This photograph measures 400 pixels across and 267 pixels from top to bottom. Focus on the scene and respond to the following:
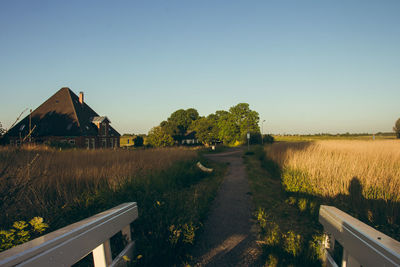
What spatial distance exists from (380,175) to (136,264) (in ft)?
21.6

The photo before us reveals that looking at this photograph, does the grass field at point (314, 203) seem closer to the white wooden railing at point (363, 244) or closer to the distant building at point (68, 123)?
the white wooden railing at point (363, 244)

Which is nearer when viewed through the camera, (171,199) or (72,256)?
(72,256)

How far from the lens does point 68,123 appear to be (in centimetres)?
2859

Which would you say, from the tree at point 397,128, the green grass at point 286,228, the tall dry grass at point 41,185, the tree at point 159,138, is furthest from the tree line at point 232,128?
the tall dry grass at point 41,185

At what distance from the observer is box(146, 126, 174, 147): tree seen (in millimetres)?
24192

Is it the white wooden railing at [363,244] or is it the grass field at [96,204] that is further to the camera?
the grass field at [96,204]

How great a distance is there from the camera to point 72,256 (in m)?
1.13

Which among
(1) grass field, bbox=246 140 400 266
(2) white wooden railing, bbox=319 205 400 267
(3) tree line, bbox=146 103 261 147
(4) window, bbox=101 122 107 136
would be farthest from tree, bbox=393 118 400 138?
(4) window, bbox=101 122 107 136

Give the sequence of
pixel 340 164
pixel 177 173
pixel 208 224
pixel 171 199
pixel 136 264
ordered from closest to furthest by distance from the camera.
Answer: pixel 136 264 < pixel 171 199 < pixel 208 224 < pixel 340 164 < pixel 177 173

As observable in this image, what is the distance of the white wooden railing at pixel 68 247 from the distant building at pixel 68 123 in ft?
93.6

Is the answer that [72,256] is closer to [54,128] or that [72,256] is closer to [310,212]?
[310,212]

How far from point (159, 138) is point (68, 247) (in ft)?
77.4

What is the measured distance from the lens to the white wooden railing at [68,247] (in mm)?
867

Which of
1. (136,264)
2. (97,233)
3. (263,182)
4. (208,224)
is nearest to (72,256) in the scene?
(97,233)
